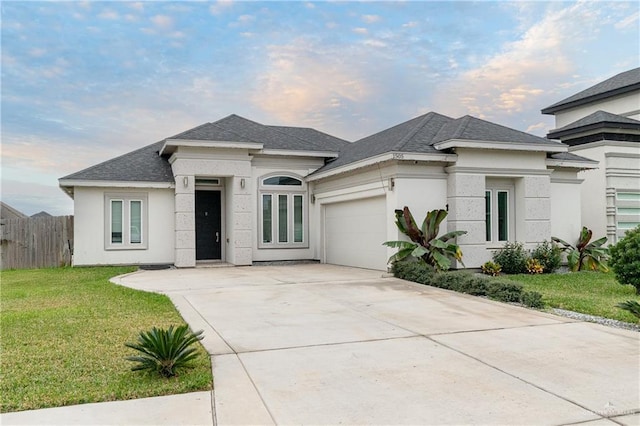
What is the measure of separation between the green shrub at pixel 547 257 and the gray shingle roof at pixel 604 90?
34.6 feet

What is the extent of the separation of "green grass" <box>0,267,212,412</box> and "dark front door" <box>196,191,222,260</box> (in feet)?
24.4

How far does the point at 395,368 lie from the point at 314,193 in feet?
45.8

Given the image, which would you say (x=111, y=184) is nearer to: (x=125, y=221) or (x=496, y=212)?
(x=125, y=221)

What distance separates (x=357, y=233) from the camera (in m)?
16.2

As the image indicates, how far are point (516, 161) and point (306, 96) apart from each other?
8583 mm

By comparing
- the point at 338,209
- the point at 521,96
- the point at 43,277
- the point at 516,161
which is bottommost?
the point at 43,277

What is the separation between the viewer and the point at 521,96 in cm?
1931

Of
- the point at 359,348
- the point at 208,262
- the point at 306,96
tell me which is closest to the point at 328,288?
the point at 359,348

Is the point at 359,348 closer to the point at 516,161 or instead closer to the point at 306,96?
the point at 516,161

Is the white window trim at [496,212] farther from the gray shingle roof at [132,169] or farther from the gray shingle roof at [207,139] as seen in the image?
the gray shingle roof at [132,169]

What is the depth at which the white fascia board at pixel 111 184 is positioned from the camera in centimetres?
1650

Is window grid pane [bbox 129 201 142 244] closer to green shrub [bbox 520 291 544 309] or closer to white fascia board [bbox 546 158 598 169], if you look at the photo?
green shrub [bbox 520 291 544 309]

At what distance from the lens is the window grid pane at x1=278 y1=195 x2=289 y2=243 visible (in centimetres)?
1862

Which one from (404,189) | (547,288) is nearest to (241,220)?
(404,189)
